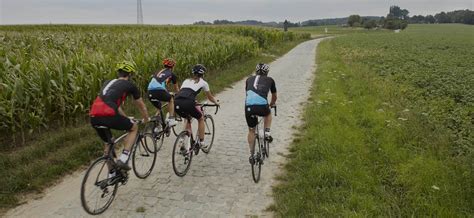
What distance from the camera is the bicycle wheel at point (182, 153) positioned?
7.29 metres

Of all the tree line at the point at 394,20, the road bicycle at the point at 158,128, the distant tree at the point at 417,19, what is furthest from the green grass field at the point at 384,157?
the distant tree at the point at 417,19

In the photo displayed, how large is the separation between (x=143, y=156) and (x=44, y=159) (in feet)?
6.97

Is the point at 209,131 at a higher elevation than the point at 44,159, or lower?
higher

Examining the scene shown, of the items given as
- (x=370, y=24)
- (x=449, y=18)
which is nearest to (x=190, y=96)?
(x=370, y=24)

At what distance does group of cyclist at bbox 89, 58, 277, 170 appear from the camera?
583cm

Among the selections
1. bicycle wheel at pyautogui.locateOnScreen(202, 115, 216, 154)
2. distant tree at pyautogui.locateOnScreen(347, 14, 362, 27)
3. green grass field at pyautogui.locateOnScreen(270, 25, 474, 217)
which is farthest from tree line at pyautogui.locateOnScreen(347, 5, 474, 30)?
bicycle wheel at pyautogui.locateOnScreen(202, 115, 216, 154)

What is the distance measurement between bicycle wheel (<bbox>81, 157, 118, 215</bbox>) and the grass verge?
136 cm

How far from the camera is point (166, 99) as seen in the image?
8867mm

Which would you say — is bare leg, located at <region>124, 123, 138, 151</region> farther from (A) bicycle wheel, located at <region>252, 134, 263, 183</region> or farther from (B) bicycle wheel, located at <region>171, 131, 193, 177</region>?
(A) bicycle wheel, located at <region>252, 134, 263, 183</region>

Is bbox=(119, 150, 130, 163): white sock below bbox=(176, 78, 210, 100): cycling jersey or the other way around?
below

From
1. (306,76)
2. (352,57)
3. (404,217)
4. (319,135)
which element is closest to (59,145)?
(319,135)

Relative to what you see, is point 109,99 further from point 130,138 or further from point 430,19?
point 430,19

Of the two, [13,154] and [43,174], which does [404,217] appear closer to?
[43,174]

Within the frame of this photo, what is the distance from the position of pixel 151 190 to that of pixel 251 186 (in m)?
1.74
